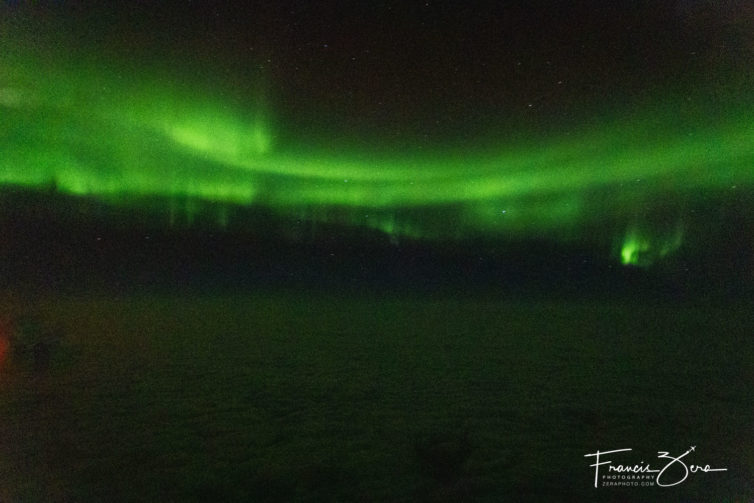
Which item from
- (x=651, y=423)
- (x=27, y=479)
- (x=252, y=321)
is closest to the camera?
(x=27, y=479)

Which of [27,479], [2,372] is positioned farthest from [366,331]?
[2,372]

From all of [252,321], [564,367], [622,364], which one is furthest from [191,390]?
[622,364]

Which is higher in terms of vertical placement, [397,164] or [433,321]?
[397,164]

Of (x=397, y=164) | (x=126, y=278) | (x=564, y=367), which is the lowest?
(x=564, y=367)

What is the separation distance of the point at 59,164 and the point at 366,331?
162 cm

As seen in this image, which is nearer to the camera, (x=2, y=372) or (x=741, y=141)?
(x=741, y=141)

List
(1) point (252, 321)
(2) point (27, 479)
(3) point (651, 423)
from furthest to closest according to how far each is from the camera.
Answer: (1) point (252, 321) < (3) point (651, 423) < (2) point (27, 479)

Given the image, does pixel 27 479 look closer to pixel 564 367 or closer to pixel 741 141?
pixel 564 367

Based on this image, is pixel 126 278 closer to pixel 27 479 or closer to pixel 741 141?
pixel 27 479

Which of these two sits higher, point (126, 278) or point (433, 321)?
point (126, 278)

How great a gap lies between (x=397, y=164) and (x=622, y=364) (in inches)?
55.6

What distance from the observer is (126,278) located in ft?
7.82

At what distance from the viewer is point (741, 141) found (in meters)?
2.24

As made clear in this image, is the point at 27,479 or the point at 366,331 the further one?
the point at 366,331
